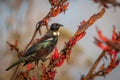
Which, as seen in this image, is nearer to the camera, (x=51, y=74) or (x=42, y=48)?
(x=51, y=74)

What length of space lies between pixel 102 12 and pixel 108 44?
0.97 metres

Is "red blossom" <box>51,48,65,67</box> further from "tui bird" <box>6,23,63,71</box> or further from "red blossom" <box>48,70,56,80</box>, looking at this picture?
"tui bird" <box>6,23,63,71</box>

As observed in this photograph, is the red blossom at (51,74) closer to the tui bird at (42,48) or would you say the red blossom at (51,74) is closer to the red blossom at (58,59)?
the red blossom at (58,59)

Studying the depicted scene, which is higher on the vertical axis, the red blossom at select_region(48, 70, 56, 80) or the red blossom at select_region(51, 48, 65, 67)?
the red blossom at select_region(51, 48, 65, 67)

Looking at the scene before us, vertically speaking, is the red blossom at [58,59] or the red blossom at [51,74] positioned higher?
the red blossom at [58,59]

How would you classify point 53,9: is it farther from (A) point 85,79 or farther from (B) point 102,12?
(A) point 85,79

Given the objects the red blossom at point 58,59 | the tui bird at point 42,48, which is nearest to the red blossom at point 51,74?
the red blossom at point 58,59

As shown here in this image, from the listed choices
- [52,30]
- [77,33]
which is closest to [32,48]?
[52,30]

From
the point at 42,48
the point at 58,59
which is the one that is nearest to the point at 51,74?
the point at 58,59

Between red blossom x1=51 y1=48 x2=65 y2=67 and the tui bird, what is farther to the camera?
the tui bird

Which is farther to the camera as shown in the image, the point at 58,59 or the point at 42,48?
the point at 42,48

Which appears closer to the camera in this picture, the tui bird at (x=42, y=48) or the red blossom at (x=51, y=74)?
the red blossom at (x=51, y=74)

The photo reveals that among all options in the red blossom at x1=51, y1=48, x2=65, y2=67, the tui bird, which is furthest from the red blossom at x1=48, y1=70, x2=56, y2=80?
the tui bird

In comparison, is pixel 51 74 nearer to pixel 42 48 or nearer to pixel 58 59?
pixel 58 59
